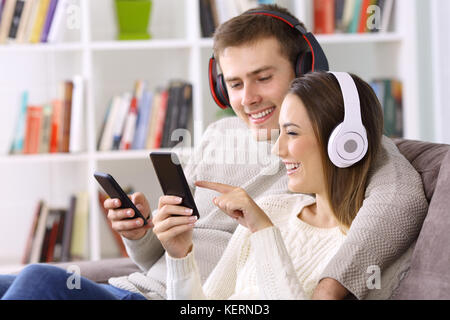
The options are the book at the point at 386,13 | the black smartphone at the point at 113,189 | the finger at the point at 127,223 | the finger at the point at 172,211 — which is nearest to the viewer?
the finger at the point at 172,211

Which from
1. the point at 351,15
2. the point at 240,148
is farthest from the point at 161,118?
the point at 240,148

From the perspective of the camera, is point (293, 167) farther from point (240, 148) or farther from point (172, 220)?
point (240, 148)

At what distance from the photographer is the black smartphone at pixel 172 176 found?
107 cm

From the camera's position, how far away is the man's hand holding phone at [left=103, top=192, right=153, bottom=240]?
4.24 ft

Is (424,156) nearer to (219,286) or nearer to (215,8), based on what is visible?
(219,286)

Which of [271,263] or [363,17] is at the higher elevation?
[363,17]

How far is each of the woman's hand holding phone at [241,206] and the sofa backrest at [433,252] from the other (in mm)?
258

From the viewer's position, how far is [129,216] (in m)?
1.32

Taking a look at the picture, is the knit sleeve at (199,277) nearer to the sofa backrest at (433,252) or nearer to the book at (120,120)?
the sofa backrest at (433,252)

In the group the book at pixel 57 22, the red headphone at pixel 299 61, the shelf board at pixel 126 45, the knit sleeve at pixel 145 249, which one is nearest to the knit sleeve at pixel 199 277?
the knit sleeve at pixel 145 249

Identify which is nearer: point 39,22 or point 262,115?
point 262,115

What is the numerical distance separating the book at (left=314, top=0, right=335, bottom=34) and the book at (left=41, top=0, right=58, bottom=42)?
107 centimetres

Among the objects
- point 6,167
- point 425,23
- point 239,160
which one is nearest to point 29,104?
point 6,167

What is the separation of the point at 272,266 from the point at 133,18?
6.02 ft
